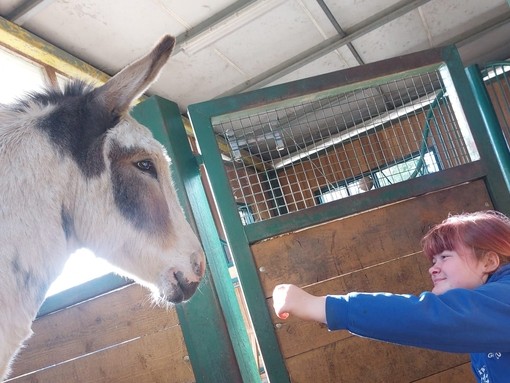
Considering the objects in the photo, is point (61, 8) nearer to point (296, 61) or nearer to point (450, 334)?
point (296, 61)

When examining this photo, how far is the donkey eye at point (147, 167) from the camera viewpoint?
1.76 m

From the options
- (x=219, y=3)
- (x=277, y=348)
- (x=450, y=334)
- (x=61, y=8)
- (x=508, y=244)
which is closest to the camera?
(x=450, y=334)

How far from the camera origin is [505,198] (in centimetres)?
241

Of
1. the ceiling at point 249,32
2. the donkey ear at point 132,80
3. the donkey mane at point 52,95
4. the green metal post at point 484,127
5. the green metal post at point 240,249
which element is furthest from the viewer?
the ceiling at point 249,32

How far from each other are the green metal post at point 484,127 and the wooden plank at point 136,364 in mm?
1698

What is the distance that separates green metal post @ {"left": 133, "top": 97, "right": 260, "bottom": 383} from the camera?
2.17 m

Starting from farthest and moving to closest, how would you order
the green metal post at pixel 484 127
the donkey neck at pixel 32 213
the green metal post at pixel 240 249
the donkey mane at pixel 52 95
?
the green metal post at pixel 484 127 < the green metal post at pixel 240 249 < the donkey mane at pixel 52 95 < the donkey neck at pixel 32 213

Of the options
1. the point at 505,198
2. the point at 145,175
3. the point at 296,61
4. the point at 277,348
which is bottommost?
the point at 277,348

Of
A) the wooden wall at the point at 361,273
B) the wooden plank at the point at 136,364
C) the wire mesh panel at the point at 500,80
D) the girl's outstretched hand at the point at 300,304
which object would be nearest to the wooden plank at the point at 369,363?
the wooden wall at the point at 361,273

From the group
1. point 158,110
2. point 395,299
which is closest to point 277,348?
point 395,299

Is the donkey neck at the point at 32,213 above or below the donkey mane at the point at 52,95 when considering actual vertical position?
below

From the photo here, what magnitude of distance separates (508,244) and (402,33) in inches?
264

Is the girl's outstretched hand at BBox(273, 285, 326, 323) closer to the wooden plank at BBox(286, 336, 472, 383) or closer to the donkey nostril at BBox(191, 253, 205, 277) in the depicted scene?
the donkey nostril at BBox(191, 253, 205, 277)

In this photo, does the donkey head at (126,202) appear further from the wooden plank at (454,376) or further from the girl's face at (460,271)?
the wooden plank at (454,376)
